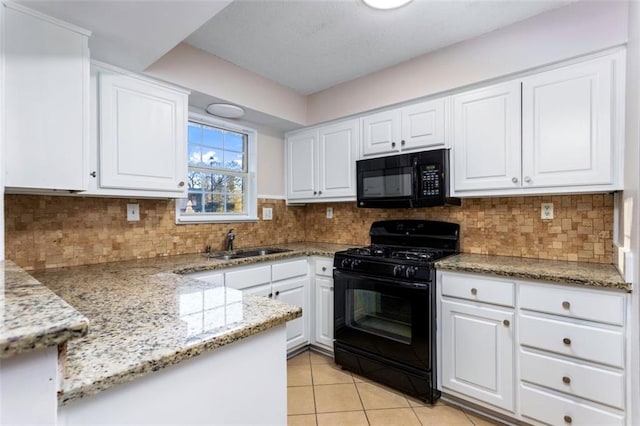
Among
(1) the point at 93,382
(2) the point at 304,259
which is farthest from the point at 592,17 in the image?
(1) the point at 93,382

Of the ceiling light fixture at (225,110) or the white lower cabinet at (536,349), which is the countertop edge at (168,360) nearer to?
the white lower cabinet at (536,349)

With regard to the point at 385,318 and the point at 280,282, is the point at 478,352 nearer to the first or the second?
the point at 385,318

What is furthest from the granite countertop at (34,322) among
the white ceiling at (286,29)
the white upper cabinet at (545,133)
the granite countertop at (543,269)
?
the white upper cabinet at (545,133)

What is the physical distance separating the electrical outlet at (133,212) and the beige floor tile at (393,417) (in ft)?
6.81

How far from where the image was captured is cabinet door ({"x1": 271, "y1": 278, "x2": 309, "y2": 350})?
2.54 meters

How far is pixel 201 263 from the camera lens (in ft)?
6.91

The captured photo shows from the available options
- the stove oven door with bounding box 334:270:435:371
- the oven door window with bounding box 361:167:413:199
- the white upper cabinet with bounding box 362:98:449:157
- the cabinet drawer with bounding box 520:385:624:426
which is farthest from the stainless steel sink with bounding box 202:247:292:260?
the cabinet drawer with bounding box 520:385:624:426

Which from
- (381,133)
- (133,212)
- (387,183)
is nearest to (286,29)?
(381,133)

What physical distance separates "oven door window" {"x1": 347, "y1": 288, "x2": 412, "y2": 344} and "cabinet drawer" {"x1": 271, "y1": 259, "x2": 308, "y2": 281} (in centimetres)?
50

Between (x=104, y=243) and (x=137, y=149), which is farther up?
(x=137, y=149)

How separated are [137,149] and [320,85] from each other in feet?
5.55

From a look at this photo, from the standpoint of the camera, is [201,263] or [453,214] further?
[453,214]

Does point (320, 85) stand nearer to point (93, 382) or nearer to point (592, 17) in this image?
point (592, 17)

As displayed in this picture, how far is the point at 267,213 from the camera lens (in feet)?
10.6
